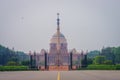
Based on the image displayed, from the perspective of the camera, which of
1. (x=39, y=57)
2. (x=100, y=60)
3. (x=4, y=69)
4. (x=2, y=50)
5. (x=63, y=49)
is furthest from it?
(x=63, y=49)

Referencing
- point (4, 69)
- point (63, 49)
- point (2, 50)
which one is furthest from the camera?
point (63, 49)

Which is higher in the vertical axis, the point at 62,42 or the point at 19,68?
the point at 62,42

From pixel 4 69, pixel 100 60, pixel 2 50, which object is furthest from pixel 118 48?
pixel 4 69

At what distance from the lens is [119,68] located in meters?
41.2

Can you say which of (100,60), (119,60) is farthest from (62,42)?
(100,60)

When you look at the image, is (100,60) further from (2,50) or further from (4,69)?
(2,50)

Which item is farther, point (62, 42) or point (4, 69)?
point (62, 42)

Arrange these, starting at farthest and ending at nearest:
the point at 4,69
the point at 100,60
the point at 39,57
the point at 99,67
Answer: the point at 39,57 → the point at 100,60 → the point at 99,67 → the point at 4,69

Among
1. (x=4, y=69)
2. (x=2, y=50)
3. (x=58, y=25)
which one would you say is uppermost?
(x=58, y=25)

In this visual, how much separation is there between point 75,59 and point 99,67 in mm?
61114

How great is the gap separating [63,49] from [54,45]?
11.9 ft

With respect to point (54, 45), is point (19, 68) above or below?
below

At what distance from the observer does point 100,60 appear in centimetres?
5347

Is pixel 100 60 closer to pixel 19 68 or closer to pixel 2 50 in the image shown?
pixel 19 68
